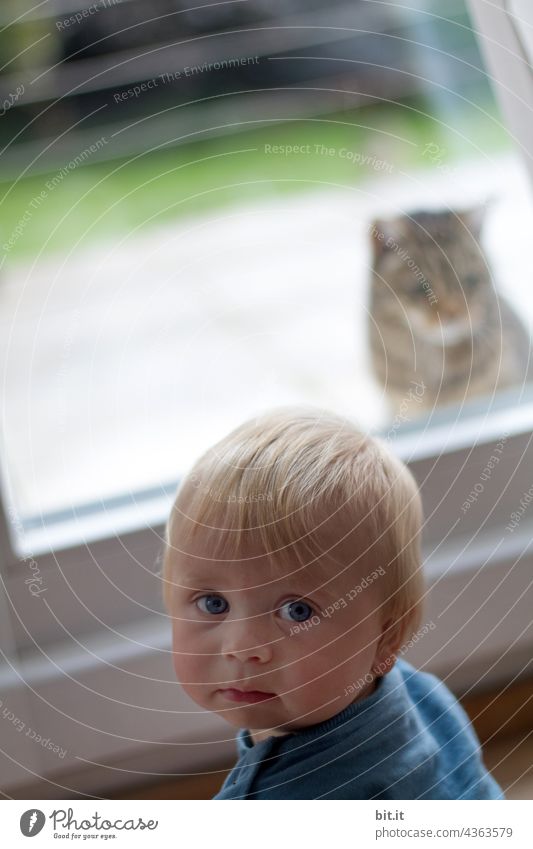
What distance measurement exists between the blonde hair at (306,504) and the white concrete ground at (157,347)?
0.17 m

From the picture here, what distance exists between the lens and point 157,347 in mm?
655

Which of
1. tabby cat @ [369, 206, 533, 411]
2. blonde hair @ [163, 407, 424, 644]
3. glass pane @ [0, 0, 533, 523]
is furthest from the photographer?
tabby cat @ [369, 206, 533, 411]

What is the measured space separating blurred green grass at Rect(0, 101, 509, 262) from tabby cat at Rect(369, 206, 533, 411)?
0.22 ft

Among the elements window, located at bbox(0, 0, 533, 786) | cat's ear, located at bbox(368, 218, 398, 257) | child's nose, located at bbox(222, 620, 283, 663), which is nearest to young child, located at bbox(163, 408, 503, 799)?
child's nose, located at bbox(222, 620, 283, 663)

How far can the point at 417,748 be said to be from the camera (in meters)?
0.48

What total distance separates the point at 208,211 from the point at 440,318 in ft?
0.70

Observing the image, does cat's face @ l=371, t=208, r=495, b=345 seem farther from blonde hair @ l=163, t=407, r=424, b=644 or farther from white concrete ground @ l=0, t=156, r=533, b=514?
blonde hair @ l=163, t=407, r=424, b=644

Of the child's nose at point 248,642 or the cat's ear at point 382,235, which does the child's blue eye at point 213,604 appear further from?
the cat's ear at point 382,235

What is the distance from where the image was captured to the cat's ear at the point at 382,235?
0.73 metres

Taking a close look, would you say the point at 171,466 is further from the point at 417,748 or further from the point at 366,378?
the point at 417,748

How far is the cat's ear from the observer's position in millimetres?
727
